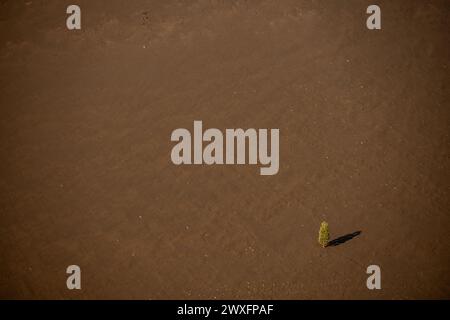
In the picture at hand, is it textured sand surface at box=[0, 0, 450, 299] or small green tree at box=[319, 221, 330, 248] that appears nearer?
small green tree at box=[319, 221, 330, 248]

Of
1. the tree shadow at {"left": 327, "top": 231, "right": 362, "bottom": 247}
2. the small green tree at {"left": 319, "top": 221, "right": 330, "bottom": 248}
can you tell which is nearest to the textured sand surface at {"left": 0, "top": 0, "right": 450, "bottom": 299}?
the tree shadow at {"left": 327, "top": 231, "right": 362, "bottom": 247}

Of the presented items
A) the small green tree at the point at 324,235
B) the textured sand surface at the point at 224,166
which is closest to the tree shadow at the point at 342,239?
the textured sand surface at the point at 224,166

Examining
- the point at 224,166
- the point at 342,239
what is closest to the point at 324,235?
the point at 342,239

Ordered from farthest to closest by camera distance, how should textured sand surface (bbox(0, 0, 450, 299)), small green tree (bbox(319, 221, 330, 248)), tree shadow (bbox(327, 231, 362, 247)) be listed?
tree shadow (bbox(327, 231, 362, 247)) → textured sand surface (bbox(0, 0, 450, 299)) → small green tree (bbox(319, 221, 330, 248))

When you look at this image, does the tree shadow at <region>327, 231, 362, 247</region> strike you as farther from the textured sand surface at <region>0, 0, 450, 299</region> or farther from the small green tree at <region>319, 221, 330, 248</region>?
the small green tree at <region>319, 221, 330, 248</region>

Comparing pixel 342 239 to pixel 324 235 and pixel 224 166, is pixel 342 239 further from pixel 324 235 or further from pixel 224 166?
pixel 224 166

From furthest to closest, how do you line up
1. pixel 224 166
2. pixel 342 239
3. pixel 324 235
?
pixel 224 166, pixel 342 239, pixel 324 235
